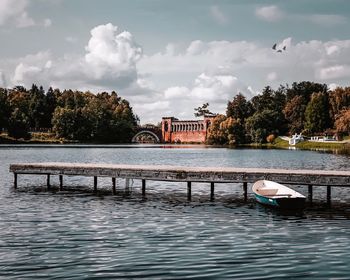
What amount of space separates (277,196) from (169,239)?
32.2 feet

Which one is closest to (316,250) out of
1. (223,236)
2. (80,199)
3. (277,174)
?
(223,236)

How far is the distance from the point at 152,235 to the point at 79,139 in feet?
549

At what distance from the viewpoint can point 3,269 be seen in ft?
54.3

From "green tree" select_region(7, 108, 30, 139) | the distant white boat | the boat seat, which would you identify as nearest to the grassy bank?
the distant white boat

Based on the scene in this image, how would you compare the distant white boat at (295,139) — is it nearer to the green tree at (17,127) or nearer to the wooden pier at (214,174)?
the green tree at (17,127)

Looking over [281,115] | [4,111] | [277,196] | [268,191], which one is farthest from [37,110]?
[277,196]

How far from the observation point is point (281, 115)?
561 feet

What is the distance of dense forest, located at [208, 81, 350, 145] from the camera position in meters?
155

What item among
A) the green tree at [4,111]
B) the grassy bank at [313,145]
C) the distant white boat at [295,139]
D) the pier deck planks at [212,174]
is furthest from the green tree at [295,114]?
the pier deck planks at [212,174]

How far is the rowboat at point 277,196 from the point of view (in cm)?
2830

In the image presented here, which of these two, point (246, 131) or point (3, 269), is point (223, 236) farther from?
point (246, 131)

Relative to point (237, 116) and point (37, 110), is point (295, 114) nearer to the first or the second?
point (237, 116)

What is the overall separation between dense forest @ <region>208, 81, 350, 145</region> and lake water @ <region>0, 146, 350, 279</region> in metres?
107

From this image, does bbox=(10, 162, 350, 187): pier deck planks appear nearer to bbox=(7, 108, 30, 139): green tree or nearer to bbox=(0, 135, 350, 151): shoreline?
bbox=(0, 135, 350, 151): shoreline
